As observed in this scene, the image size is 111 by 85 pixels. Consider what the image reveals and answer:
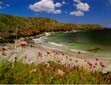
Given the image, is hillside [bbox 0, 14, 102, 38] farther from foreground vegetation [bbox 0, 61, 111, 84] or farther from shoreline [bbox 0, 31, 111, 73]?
foreground vegetation [bbox 0, 61, 111, 84]

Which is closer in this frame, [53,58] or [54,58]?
[54,58]

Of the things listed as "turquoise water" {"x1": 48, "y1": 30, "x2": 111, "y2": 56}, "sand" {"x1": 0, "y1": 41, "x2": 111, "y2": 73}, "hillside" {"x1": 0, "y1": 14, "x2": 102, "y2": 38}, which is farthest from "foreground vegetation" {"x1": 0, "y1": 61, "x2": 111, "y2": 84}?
"hillside" {"x1": 0, "y1": 14, "x2": 102, "y2": 38}

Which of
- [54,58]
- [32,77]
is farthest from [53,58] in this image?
[32,77]

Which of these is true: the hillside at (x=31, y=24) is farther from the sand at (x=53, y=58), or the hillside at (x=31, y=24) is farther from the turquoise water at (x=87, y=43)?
the sand at (x=53, y=58)

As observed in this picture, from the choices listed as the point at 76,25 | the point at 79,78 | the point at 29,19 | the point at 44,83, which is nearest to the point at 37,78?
the point at 44,83

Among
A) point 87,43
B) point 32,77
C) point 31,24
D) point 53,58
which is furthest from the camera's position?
point 31,24

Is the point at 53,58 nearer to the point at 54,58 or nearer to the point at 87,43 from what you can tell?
the point at 54,58

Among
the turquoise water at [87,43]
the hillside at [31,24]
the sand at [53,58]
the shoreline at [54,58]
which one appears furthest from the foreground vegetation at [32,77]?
the hillside at [31,24]

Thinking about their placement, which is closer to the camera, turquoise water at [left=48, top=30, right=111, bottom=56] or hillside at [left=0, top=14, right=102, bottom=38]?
turquoise water at [left=48, top=30, right=111, bottom=56]

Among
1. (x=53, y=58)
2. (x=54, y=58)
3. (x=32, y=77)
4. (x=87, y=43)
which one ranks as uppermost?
(x=32, y=77)

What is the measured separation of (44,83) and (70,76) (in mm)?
727

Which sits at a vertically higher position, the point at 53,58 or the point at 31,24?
the point at 53,58

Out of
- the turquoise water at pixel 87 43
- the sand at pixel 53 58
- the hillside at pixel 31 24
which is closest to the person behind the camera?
the sand at pixel 53 58

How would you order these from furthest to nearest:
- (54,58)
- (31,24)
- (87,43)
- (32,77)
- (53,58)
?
(31,24) → (87,43) → (53,58) → (54,58) → (32,77)
